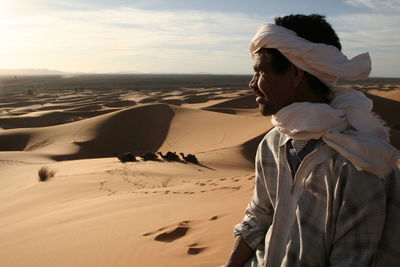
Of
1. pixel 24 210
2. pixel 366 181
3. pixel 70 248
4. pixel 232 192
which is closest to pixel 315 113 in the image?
pixel 366 181

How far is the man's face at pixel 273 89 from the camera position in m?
1.86

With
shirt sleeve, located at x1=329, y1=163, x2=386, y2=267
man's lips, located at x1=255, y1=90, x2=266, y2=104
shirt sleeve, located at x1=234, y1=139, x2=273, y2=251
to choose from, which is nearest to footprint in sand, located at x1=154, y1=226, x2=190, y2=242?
shirt sleeve, located at x1=234, y1=139, x2=273, y2=251

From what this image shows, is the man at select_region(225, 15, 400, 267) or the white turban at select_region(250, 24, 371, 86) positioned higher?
the white turban at select_region(250, 24, 371, 86)

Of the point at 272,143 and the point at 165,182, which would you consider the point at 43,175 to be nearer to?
the point at 165,182

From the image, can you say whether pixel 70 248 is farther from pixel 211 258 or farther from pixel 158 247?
pixel 211 258

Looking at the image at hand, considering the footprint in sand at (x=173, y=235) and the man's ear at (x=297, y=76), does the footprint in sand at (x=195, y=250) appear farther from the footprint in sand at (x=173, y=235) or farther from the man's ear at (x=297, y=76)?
the man's ear at (x=297, y=76)

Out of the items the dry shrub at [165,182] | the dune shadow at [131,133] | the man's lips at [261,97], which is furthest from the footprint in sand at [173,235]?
the dune shadow at [131,133]

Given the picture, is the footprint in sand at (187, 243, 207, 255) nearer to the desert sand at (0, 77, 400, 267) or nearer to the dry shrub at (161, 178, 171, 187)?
the desert sand at (0, 77, 400, 267)

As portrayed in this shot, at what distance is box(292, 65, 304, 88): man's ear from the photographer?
5.98 feet

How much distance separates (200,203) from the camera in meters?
5.87

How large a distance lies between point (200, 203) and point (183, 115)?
17605mm

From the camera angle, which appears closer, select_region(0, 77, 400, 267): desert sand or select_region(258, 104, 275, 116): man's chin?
select_region(258, 104, 275, 116): man's chin

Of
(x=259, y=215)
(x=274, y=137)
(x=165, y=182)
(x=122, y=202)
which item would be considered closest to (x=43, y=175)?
(x=165, y=182)

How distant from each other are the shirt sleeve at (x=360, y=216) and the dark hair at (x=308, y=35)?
436 mm
